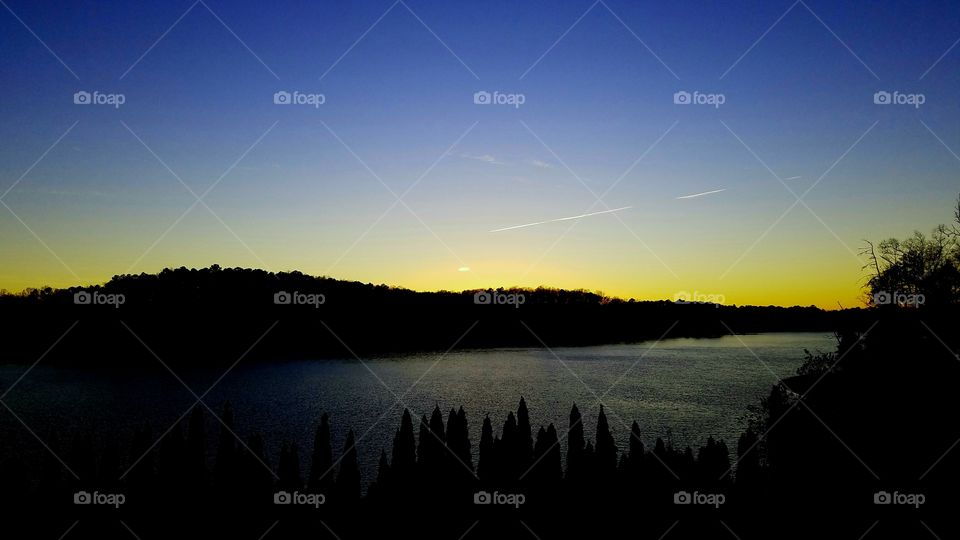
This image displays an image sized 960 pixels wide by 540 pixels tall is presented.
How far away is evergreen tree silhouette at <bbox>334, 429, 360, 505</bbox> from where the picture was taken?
18.4 metres

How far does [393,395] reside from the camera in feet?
239

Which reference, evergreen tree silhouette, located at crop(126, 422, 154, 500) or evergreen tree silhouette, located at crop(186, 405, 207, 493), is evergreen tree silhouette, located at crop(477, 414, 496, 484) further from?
evergreen tree silhouette, located at crop(126, 422, 154, 500)

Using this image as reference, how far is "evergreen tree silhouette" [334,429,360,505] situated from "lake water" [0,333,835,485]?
18.0 m

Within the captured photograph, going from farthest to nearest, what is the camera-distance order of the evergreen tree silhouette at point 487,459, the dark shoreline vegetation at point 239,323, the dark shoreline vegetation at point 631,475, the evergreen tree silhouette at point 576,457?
the dark shoreline vegetation at point 239,323 < the evergreen tree silhouette at point 487,459 < the evergreen tree silhouette at point 576,457 < the dark shoreline vegetation at point 631,475

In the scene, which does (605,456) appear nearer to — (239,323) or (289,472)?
(289,472)

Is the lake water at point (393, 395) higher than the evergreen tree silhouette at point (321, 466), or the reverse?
the evergreen tree silhouette at point (321, 466)

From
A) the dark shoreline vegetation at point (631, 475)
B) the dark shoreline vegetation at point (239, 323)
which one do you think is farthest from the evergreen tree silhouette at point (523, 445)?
the dark shoreline vegetation at point (239, 323)

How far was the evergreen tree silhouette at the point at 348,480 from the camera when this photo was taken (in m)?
18.4

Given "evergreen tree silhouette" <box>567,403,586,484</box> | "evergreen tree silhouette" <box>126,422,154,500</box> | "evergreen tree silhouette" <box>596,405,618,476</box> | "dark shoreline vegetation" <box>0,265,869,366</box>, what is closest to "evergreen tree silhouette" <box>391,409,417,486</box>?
"evergreen tree silhouette" <box>567,403,586,484</box>

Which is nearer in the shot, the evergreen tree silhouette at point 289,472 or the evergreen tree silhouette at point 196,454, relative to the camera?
the evergreen tree silhouette at point 289,472

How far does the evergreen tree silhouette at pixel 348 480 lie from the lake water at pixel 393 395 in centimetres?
1802

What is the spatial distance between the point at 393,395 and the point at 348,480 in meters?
55.4

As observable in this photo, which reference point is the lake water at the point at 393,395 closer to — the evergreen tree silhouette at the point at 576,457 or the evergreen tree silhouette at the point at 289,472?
the evergreen tree silhouette at the point at 576,457

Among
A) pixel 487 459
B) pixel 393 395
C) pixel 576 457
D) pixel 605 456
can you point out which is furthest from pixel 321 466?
pixel 393 395
